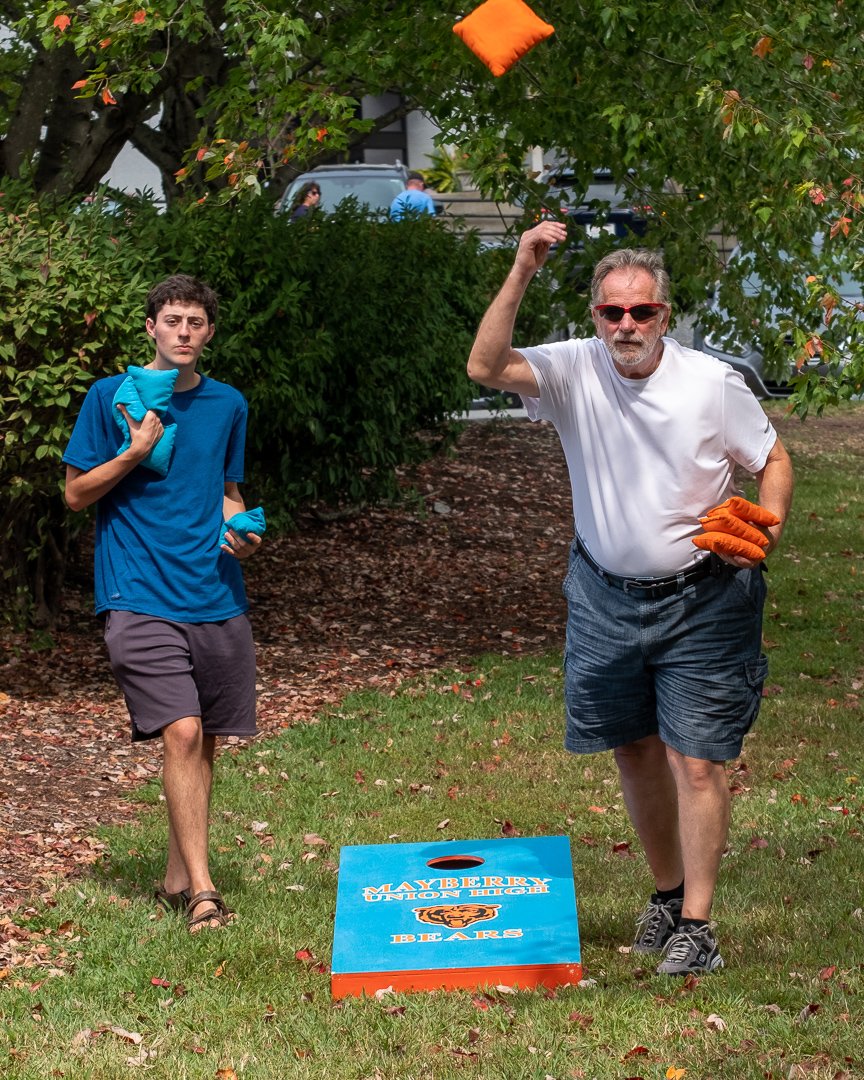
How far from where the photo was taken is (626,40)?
7984 mm

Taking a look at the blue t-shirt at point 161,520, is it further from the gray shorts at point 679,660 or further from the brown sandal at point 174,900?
the gray shorts at point 679,660

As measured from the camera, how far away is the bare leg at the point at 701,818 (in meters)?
4.46

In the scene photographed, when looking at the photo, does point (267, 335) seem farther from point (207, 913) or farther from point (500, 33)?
point (207, 913)

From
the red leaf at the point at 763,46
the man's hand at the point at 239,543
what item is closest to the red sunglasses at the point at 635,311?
A: the man's hand at the point at 239,543

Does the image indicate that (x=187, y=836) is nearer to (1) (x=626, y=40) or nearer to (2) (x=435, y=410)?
(1) (x=626, y=40)

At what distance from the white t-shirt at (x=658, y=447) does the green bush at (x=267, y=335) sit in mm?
3979

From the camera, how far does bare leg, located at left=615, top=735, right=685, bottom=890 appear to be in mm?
4762

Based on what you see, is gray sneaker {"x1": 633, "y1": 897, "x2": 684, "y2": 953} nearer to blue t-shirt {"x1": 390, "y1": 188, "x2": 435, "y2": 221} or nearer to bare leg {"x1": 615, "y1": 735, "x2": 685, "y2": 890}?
Result: bare leg {"x1": 615, "y1": 735, "x2": 685, "y2": 890}

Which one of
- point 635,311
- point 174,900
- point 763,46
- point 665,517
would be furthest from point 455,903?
point 763,46

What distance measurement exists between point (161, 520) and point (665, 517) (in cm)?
170

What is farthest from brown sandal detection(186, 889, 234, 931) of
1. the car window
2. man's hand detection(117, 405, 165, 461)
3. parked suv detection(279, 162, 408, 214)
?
the car window

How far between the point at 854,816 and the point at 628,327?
2.75 meters

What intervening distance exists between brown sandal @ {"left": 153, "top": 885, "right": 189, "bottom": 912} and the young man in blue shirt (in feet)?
0.42

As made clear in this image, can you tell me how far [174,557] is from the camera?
5.11 meters
